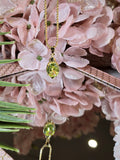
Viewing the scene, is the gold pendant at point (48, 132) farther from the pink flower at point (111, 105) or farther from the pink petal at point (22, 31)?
the pink petal at point (22, 31)

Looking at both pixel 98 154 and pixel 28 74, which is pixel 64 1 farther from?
pixel 98 154

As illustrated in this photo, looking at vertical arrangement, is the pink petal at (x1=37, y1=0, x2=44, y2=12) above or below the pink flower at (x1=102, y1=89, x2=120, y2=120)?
above

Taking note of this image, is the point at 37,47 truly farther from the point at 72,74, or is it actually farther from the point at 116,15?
the point at 116,15

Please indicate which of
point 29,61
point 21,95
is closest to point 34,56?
point 29,61

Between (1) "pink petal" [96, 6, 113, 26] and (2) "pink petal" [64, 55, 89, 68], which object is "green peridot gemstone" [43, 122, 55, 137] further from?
(1) "pink petal" [96, 6, 113, 26]

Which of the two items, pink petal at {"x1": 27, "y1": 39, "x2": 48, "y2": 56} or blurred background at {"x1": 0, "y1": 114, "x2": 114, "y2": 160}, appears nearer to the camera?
blurred background at {"x1": 0, "y1": 114, "x2": 114, "y2": 160}

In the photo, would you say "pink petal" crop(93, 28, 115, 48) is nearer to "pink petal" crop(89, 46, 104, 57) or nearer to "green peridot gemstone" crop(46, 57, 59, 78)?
"pink petal" crop(89, 46, 104, 57)

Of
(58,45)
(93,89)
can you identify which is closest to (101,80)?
(93,89)

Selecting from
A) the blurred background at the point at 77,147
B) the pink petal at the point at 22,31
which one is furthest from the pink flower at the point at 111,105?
the pink petal at the point at 22,31

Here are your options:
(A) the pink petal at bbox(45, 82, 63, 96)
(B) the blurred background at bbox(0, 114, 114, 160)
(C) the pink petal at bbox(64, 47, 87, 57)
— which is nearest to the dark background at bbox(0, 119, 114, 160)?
(B) the blurred background at bbox(0, 114, 114, 160)

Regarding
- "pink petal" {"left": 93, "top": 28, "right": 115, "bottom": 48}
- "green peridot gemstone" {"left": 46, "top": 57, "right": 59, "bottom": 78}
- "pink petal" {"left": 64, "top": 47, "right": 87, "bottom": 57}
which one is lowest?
"green peridot gemstone" {"left": 46, "top": 57, "right": 59, "bottom": 78}
